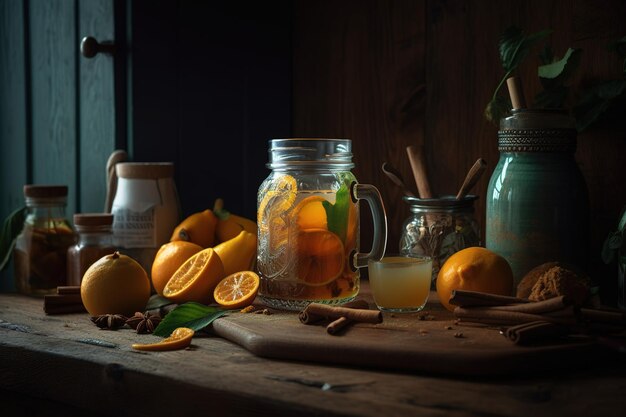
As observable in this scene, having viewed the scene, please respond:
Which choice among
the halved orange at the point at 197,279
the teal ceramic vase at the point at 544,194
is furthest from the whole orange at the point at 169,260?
the teal ceramic vase at the point at 544,194

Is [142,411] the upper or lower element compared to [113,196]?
lower

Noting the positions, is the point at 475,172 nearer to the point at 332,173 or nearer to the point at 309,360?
the point at 332,173

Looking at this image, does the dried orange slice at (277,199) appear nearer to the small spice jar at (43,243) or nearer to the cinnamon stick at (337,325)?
the cinnamon stick at (337,325)

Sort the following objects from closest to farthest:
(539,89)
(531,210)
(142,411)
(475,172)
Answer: (142,411)
(531,210)
(475,172)
(539,89)

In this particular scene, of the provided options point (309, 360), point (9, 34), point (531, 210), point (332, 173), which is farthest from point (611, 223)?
point (9, 34)

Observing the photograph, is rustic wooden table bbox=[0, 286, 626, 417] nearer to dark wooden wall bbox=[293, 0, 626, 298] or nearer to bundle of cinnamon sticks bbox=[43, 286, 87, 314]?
bundle of cinnamon sticks bbox=[43, 286, 87, 314]

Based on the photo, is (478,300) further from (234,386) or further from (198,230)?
(198,230)
